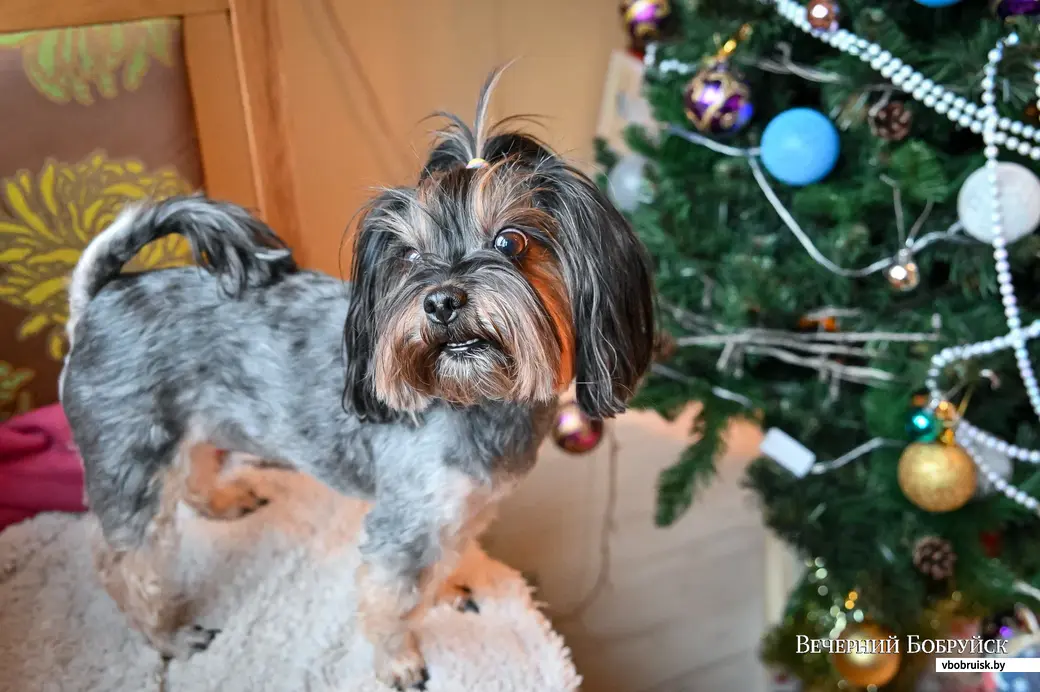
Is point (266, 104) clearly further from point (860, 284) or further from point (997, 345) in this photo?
point (997, 345)

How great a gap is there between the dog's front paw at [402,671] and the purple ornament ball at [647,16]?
48.1 inches

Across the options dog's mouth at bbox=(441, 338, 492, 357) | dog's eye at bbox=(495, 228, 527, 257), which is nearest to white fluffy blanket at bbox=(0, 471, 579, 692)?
dog's mouth at bbox=(441, 338, 492, 357)

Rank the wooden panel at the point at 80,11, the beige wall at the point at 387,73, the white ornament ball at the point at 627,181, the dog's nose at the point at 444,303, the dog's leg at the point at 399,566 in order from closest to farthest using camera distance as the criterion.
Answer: the dog's nose at the point at 444,303
the dog's leg at the point at 399,566
the wooden panel at the point at 80,11
the white ornament ball at the point at 627,181
the beige wall at the point at 387,73

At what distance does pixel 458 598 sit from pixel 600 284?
743 mm

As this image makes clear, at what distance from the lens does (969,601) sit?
1.32 meters

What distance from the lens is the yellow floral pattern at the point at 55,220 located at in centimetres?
136

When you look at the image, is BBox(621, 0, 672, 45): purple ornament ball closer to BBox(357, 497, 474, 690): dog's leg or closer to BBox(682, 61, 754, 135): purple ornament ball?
BBox(682, 61, 754, 135): purple ornament ball

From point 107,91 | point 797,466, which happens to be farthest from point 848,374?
point 107,91

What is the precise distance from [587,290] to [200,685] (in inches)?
35.1

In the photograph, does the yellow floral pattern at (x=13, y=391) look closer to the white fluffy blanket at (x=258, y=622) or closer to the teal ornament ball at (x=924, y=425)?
the white fluffy blanket at (x=258, y=622)

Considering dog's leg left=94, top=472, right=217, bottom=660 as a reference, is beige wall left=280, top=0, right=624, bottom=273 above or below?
above

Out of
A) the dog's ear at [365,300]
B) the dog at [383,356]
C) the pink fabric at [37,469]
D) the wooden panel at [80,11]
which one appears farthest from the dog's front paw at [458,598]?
the wooden panel at [80,11]

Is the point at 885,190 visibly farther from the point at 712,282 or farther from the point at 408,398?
the point at 408,398

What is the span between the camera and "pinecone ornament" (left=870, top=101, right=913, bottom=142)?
1.17 m
